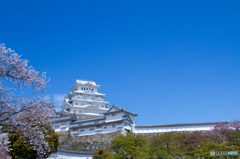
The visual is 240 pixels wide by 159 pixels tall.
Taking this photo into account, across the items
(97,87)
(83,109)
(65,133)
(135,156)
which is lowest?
(135,156)

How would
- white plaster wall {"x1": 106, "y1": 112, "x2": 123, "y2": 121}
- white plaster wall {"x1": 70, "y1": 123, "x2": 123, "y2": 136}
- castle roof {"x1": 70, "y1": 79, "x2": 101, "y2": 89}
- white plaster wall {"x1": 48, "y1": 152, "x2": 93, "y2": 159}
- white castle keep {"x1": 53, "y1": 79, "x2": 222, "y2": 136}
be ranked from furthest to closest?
castle roof {"x1": 70, "y1": 79, "x2": 101, "y2": 89} → white plaster wall {"x1": 106, "y1": 112, "x2": 123, "y2": 121} → white plaster wall {"x1": 70, "y1": 123, "x2": 123, "y2": 136} → white castle keep {"x1": 53, "y1": 79, "x2": 222, "y2": 136} → white plaster wall {"x1": 48, "y1": 152, "x2": 93, "y2": 159}

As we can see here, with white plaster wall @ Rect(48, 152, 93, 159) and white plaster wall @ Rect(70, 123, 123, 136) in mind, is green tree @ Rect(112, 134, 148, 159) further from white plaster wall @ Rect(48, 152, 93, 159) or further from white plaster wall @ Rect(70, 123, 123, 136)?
white plaster wall @ Rect(70, 123, 123, 136)

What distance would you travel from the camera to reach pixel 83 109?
1721 inches

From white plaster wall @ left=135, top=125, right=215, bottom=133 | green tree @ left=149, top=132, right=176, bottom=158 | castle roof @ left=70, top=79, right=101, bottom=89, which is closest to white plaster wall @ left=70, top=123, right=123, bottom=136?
white plaster wall @ left=135, top=125, right=215, bottom=133

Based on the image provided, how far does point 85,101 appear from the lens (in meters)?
45.1

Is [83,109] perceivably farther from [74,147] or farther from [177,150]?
[177,150]

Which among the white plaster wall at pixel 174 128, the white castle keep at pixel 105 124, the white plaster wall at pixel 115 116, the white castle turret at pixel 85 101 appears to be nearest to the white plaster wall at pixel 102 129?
the white castle keep at pixel 105 124

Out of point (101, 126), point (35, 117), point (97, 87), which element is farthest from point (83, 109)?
point (35, 117)

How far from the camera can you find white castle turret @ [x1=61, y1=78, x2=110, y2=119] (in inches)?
1695

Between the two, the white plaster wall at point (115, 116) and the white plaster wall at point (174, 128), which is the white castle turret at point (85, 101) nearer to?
the white plaster wall at point (115, 116)

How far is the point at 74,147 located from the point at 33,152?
1613cm

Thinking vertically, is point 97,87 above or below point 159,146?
above

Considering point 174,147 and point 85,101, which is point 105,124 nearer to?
point 174,147

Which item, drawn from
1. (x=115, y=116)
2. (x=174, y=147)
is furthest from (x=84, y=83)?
(x=174, y=147)
